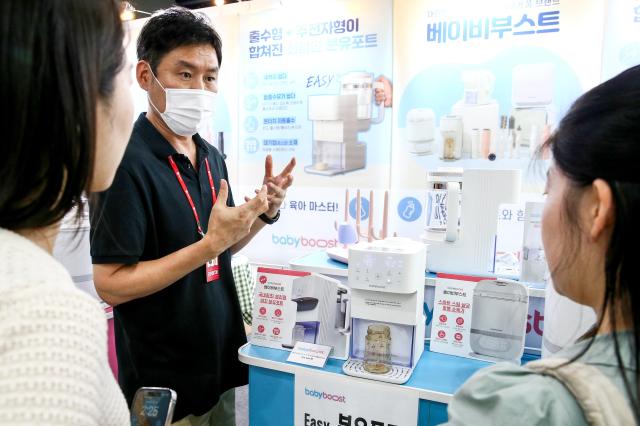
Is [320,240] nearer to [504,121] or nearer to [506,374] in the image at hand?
[504,121]

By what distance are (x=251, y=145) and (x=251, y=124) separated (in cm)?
17

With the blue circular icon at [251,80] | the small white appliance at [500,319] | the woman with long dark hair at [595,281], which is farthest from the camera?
the blue circular icon at [251,80]

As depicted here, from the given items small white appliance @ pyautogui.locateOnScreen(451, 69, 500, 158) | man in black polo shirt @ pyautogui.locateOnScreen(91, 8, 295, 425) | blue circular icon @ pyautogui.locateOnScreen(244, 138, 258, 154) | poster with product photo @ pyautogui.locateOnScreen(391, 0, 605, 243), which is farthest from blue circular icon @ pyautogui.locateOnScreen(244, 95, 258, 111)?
man in black polo shirt @ pyautogui.locateOnScreen(91, 8, 295, 425)

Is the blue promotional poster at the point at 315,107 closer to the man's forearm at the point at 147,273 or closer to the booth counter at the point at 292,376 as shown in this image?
the booth counter at the point at 292,376

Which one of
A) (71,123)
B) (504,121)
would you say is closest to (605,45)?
(504,121)

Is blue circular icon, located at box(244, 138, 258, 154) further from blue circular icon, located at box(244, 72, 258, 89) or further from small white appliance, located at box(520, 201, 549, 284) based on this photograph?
small white appliance, located at box(520, 201, 549, 284)

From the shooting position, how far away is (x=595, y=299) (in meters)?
0.68

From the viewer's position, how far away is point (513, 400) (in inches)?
23.8

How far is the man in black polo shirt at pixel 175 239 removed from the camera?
1294mm

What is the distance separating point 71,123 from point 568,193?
0.68 m

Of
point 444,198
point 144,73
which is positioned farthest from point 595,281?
point 144,73

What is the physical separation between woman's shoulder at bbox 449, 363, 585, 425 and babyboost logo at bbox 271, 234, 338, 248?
2792 millimetres

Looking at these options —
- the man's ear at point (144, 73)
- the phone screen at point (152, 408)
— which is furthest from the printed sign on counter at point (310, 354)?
the man's ear at point (144, 73)

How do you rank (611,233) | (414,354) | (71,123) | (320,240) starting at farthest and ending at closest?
(320,240) → (414,354) → (611,233) → (71,123)
